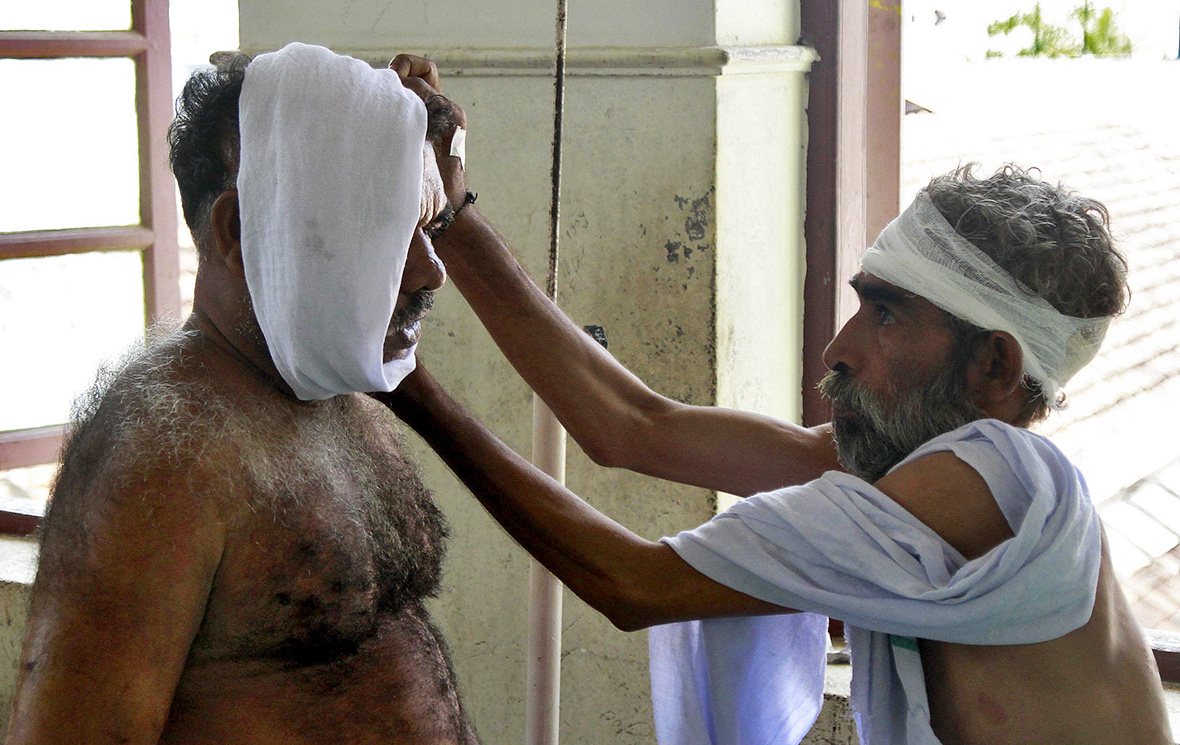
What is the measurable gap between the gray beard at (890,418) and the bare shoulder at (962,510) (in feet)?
0.44

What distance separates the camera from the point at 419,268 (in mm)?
1263

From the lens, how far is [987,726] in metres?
1.37

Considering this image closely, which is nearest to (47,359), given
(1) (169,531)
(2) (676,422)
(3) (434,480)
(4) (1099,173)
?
(3) (434,480)

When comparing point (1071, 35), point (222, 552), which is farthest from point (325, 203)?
point (1071, 35)

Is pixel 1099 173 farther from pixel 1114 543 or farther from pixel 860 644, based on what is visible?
pixel 860 644

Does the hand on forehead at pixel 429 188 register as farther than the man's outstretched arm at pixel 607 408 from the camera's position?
No

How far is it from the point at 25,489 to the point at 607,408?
6.82ft

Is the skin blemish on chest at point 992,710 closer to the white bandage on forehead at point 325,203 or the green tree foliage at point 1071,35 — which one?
the white bandage on forehead at point 325,203

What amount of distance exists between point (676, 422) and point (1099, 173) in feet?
4.62

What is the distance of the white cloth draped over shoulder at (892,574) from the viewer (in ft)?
4.25

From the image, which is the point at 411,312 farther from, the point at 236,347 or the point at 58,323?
the point at 58,323

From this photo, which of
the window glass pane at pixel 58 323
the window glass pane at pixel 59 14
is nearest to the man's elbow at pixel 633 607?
the window glass pane at pixel 58 323

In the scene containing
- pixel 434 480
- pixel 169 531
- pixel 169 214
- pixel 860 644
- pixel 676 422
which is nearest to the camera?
pixel 169 531

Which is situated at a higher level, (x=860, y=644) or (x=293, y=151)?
(x=293, y=151)
